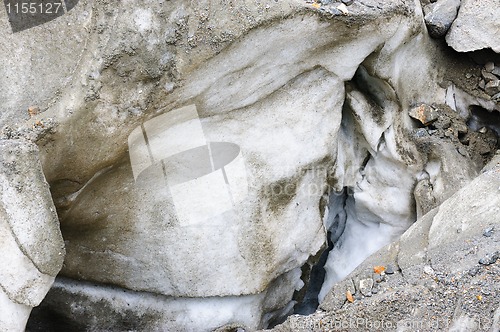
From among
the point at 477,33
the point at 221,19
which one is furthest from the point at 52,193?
the point at 477,33

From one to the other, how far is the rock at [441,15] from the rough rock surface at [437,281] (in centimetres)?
71

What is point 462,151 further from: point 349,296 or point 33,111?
point 33,111

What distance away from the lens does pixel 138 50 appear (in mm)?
2033

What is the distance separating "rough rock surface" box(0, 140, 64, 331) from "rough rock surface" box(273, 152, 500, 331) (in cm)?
68

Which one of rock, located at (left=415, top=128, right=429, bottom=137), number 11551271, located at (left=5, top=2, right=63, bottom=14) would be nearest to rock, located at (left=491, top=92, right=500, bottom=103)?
rock, located at (left=415, top=128, right=429, bottom=137)

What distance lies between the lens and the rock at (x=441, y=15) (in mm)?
2621

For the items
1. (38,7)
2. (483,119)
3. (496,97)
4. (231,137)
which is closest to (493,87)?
(496,97)

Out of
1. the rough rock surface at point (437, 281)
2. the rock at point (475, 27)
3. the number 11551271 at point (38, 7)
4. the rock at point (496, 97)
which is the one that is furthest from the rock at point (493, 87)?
the number 11551271 at point (38, 7)

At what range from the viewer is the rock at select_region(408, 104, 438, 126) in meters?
2.65

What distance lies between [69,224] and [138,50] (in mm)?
582

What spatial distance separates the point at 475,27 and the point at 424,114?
13.8 inches

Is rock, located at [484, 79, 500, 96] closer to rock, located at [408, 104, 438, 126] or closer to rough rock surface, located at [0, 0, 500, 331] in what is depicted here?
rough rock surface, located at [0, 0, 500, 331]

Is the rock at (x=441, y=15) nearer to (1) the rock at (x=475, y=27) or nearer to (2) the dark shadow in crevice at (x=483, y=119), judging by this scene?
(1) the rock at (x=475, y=27)

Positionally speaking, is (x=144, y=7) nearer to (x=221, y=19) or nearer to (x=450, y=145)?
(x=221, y=19)
